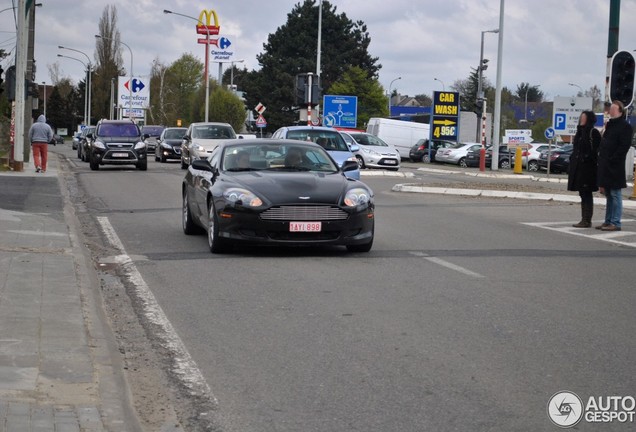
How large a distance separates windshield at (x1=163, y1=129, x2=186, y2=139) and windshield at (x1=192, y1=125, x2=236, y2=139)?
8.60m

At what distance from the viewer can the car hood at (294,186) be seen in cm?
1182

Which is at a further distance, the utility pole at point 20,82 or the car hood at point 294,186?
the utility pole at point 20,82

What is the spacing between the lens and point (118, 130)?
3722 centimetres

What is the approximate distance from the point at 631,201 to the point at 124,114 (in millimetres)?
60546

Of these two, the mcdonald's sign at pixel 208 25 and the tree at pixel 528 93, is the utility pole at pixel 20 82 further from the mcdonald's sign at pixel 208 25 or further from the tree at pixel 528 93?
the tree at pixel 528 93

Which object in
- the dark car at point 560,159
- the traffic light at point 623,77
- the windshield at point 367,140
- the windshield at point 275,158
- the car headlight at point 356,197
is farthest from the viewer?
the dark car at point 560,159

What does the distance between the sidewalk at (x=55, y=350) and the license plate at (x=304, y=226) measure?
7.73 feet

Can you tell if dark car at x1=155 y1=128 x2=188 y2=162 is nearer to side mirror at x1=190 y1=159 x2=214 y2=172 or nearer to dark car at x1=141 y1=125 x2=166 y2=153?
dark car at x1=141 y1=125 x2=166 y2=153

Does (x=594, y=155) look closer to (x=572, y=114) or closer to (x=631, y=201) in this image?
(x=631, y=201)

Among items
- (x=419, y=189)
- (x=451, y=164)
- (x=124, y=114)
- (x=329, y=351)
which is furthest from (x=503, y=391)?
(x=124, y=114)

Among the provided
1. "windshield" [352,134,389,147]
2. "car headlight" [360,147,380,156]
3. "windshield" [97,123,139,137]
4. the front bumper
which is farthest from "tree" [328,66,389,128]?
the front bumper

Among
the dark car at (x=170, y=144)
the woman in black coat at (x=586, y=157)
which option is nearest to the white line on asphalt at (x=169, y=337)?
the woman in black coat at (x=586, y=157)

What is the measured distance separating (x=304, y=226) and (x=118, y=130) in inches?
1047

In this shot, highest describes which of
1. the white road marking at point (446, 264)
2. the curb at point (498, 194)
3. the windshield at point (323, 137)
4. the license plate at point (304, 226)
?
the windshield at point (323, 137)
